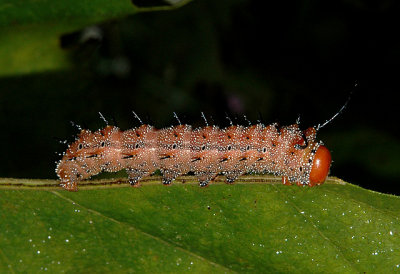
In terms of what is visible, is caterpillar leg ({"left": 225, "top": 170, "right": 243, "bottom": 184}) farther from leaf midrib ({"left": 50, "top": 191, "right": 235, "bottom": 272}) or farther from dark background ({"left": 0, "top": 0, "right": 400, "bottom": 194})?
dark background ({"left": 0, "top": 0, "right": 400, "bottom": 194})

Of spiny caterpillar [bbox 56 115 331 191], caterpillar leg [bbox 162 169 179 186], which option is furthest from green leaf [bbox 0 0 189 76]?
caterpillar leg [bbox 162 169 179 186]

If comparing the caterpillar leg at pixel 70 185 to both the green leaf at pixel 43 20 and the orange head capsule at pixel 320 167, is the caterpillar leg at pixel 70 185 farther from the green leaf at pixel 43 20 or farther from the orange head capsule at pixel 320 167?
the orange head capsule at pixel 320 167

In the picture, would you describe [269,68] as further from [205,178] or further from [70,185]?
[70,185]

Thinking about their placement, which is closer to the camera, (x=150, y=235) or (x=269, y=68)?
(x=150, y=235)

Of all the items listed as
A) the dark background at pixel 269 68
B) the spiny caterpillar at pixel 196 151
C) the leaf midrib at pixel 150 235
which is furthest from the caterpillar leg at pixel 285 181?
the dark background at pixel 269 68

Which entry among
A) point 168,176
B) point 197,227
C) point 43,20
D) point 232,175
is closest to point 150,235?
point 197,227

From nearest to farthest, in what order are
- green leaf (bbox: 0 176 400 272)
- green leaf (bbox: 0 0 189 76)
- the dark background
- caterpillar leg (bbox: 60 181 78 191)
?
green leaf (bbox: 0 176 400 272)
caterpillar leg (bbox: 60 181 78 191)
green leaf (bbox: 0 0 189 76)
the dark background

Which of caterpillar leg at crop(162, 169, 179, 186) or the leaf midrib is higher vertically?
caterpillar leg at crop(162, 169, 179, 186)
